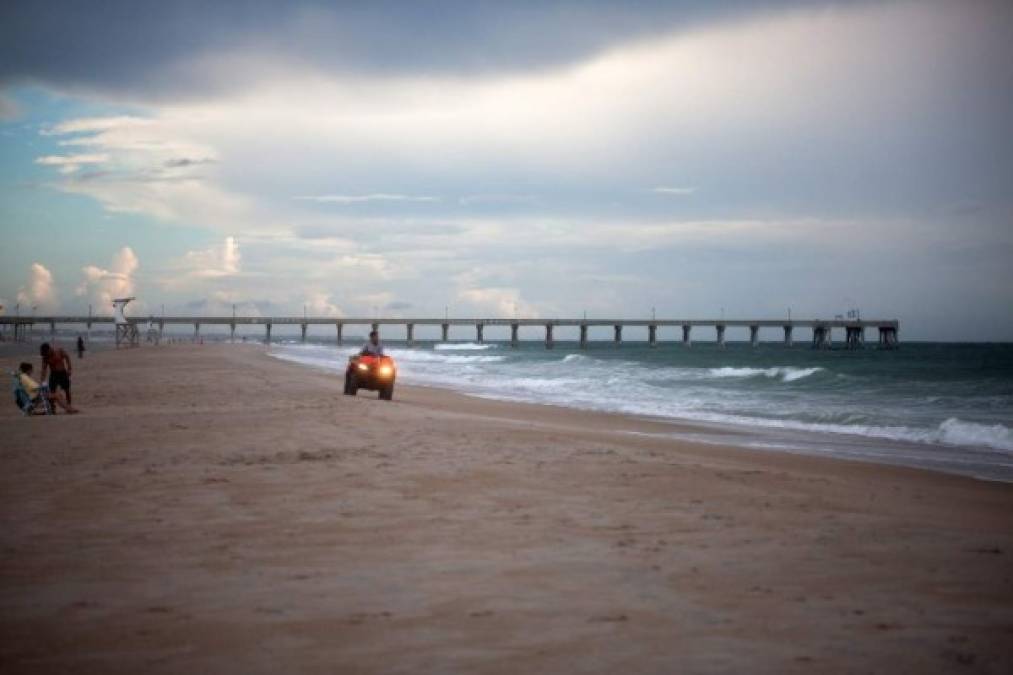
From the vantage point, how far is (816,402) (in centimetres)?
2712

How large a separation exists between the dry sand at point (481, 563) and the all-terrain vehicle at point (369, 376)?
1078cm

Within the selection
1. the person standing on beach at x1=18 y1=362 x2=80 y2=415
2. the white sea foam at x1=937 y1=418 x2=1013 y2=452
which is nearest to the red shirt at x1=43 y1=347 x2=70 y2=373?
the person standing on beach at x1=18 y1=362 x2=80 y2=415

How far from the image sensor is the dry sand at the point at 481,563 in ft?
13.8

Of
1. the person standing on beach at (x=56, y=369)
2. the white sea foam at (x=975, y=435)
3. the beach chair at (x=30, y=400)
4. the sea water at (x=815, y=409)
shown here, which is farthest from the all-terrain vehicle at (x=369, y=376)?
the white sea foam at (x=975, y=435)

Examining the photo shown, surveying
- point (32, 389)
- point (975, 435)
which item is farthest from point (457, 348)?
point (975, 435)

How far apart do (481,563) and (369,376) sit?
17.1 m

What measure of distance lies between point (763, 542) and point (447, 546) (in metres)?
2.52

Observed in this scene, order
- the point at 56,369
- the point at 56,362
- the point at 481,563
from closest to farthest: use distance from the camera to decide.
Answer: the point at 481,563 → the point at 56,369 → the point at 56,362

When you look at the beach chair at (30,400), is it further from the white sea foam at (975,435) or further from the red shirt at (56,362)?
the white sea foam at (975,435)

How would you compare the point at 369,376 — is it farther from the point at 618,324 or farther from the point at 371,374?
the point at 618,324

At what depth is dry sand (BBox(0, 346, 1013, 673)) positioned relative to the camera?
4219mm

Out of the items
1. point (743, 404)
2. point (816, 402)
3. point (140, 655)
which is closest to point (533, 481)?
point (140, 655)

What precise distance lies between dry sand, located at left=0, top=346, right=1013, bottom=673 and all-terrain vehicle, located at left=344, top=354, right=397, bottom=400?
10.8 meters

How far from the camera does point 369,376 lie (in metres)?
22.5
